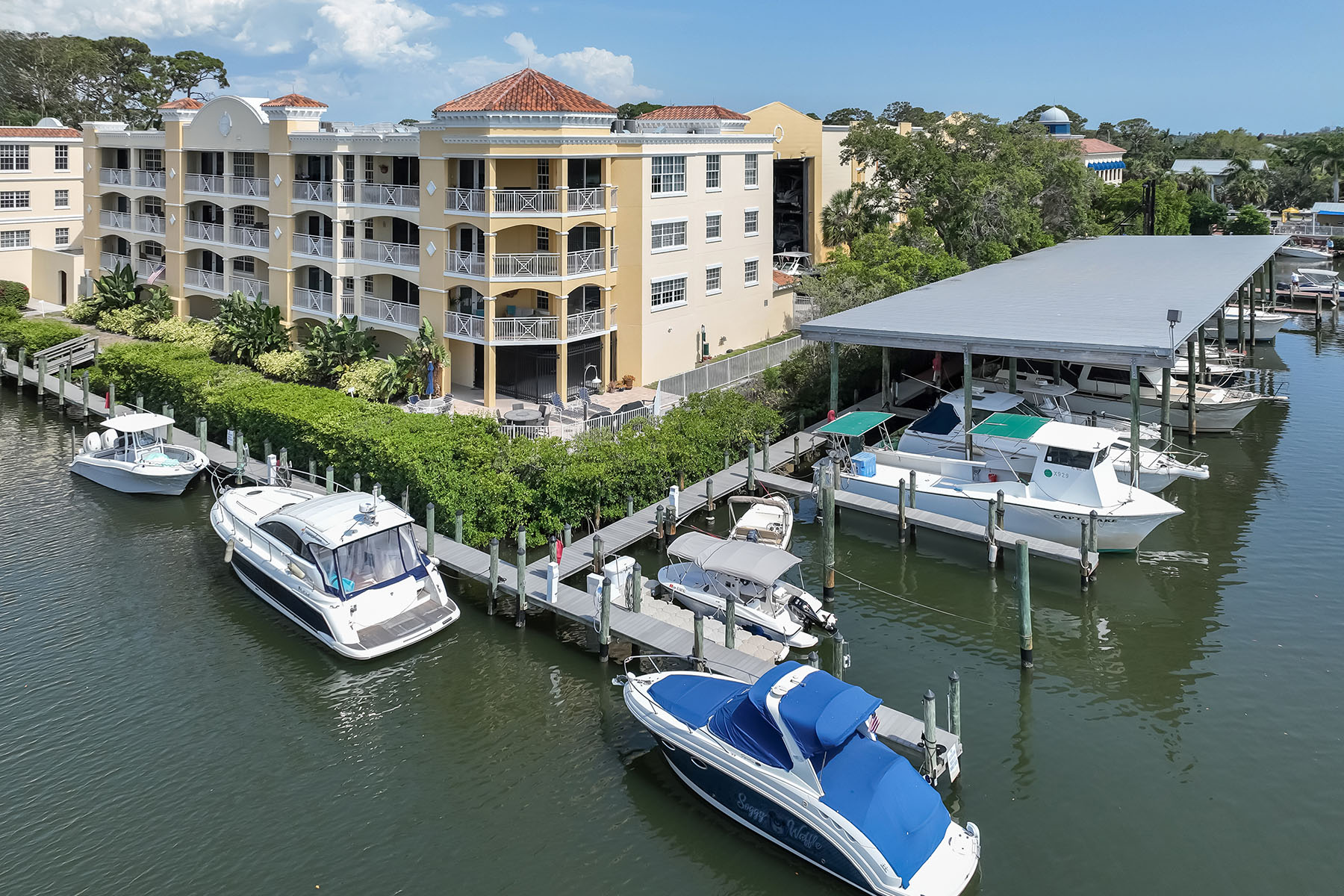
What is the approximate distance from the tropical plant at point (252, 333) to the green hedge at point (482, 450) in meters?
7.17

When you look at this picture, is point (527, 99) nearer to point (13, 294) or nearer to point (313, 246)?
point (313, 246)

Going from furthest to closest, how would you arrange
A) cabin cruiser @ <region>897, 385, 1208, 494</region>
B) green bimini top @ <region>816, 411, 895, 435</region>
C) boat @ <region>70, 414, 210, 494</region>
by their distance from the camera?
boat @ <region>70, 414, 210, 494</region>
green bimini top @ <region>816, 411, 895, 435</region>
cabin cruiser @ <region>897, 385, 1208, 494</region>

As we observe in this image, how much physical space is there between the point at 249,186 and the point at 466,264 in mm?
15715

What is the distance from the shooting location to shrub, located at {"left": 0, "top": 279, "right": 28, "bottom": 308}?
2282 inches

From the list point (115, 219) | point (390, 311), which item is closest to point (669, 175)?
point (390, 311)

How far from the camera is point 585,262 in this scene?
41062 millimetres

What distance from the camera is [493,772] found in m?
20.4

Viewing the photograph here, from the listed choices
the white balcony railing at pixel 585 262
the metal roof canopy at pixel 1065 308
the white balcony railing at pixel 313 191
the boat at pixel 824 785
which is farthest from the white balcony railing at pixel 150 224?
the boat at pixel 824 785

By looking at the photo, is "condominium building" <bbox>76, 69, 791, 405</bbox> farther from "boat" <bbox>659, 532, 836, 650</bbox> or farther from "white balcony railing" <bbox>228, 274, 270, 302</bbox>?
"boat" <bbox>659, 532, 836, 650</bbox>

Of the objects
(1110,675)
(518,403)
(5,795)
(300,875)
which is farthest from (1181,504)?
(5,795)

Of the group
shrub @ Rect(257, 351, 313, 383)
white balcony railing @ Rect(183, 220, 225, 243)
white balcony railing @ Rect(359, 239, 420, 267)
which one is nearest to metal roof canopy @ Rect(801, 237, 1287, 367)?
white balcony railing @ Rect(359, 239, 420, 267)

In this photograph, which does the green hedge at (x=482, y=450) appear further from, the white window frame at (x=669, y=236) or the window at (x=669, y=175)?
the window at (x=669, y=175)

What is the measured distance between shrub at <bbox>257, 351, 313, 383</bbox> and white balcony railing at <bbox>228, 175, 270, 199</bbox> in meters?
8.52

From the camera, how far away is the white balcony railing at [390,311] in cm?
4328
